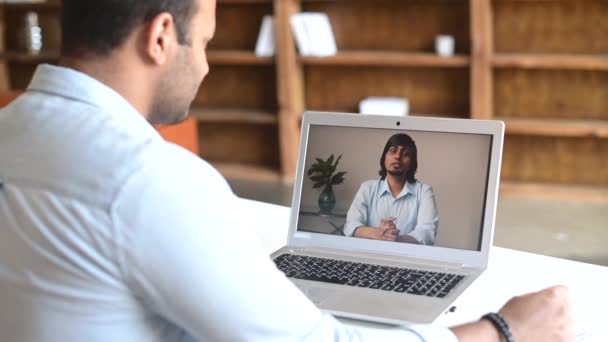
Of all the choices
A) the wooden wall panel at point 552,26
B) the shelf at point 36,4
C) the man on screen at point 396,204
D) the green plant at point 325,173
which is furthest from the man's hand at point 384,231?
the shelf at point 36,4

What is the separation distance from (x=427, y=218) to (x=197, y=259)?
0.73m

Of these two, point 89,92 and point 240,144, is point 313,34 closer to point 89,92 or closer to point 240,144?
point 240,144

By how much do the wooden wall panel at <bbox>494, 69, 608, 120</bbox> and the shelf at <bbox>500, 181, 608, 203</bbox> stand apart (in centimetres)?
38

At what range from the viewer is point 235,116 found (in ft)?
16.7

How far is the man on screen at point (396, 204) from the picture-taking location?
5.17 ft

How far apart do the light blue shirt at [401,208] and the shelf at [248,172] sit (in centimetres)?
349

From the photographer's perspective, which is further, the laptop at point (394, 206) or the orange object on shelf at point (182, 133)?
the orange object on shelf at point (182, 133)

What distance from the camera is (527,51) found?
180 inches

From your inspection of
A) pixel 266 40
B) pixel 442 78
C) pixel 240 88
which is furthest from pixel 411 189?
pixel 240 88

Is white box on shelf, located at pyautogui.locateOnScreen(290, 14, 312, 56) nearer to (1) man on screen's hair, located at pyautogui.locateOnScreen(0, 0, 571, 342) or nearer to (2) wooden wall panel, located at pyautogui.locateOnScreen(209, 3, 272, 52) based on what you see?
(2) wooden wall panel, located at pyautogui.locateOnScreen(209, 3, 272, 52)

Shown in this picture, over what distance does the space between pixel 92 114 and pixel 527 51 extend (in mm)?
3883

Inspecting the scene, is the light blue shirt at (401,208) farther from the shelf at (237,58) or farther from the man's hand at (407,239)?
the shelf at (237,58)

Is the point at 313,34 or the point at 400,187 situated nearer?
the point at 400,187

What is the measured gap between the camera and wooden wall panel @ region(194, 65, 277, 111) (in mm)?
5230
